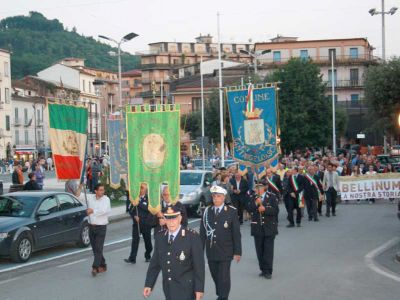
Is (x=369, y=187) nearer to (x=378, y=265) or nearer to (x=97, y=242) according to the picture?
(x=378, y=265)

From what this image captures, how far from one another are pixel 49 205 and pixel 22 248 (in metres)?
1.51

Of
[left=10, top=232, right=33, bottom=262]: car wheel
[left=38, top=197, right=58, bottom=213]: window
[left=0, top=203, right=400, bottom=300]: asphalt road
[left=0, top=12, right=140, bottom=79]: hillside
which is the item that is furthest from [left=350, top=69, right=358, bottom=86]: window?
[left=10, top=232, right=33, bottom=262]: car wheel

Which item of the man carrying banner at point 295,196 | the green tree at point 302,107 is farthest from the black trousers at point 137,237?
the green tree at point 302,107

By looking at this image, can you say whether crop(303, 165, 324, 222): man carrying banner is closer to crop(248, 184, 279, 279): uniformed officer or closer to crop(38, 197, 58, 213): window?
crop(38, 197, 58, 213): window

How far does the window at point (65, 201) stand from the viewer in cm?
1580

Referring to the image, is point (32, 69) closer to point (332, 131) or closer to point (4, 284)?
point (332, 131)

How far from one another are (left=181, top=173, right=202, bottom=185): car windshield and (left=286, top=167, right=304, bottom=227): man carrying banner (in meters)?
4.40

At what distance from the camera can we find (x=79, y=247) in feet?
53.6

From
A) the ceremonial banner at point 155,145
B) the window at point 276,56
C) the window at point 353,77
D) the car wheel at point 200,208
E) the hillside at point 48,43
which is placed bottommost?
the car wheel at point 200,208

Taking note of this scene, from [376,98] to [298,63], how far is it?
470 inches

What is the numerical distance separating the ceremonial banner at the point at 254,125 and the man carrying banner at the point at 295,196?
195 cm

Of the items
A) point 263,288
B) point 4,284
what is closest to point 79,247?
point 4,284

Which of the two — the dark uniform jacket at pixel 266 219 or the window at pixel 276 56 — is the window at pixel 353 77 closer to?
the window at pixel 276 56

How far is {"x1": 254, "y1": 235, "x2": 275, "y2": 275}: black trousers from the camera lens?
38.8 ft
